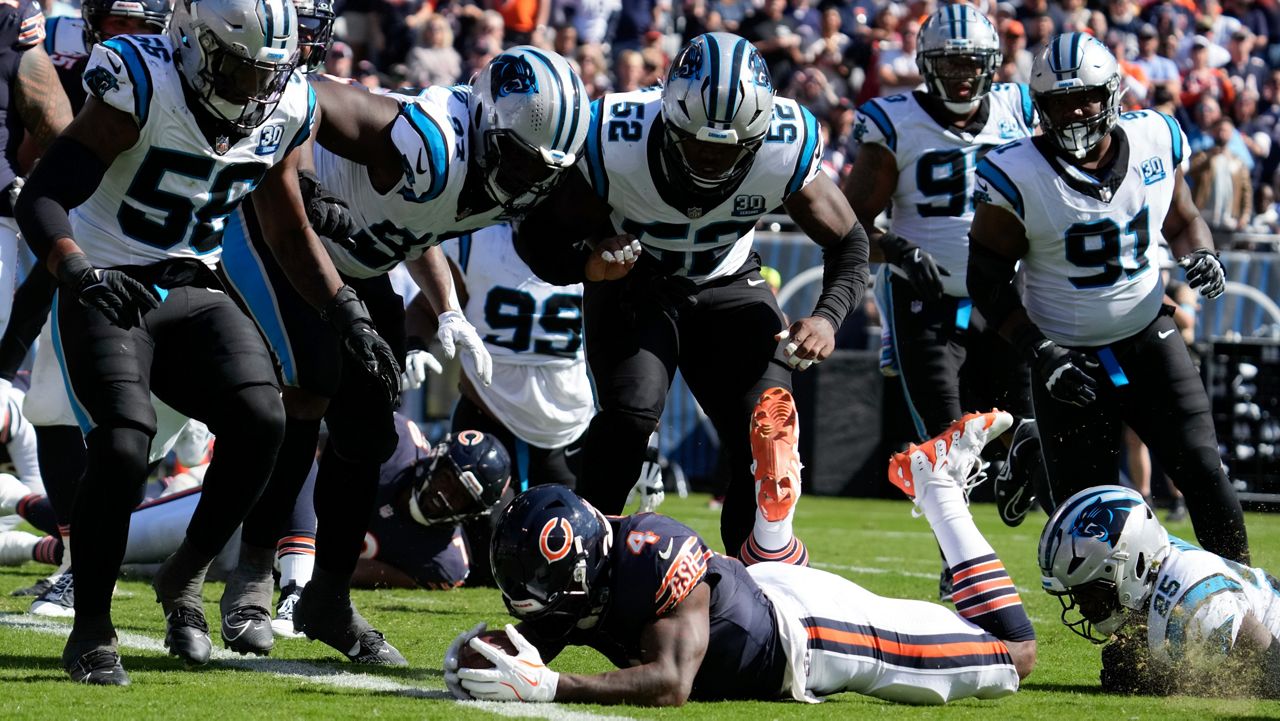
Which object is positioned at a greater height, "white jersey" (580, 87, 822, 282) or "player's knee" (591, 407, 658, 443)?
"white jersey" (580, 87, 822, 282)

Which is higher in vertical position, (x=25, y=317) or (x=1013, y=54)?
(x=1013, y=54)

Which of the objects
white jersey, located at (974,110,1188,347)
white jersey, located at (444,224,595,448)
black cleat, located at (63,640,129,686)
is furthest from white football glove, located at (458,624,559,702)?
white jersey, located at (444,224,595,448)

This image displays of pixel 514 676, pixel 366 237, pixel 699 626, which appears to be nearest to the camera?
pixel 514 676

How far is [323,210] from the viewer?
4516 mm

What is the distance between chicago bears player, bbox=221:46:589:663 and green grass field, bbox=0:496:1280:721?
301 mm

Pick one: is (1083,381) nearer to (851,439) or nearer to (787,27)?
(851,439)

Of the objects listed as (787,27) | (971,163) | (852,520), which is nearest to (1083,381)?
(971,163)

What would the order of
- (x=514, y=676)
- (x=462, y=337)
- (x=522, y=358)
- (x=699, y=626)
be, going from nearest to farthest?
(x=514, y=676) < (x=699, y=626) < (x=462, y=337) < (x=522, y=358)

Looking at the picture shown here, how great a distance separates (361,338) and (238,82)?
0.72 meters

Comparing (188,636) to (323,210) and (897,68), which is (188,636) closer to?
(323,210)

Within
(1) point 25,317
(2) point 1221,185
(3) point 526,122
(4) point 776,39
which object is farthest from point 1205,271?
(4) point 776,39

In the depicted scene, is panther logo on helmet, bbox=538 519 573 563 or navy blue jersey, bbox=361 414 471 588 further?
navy blue jersey, bbox=361 414 471 588

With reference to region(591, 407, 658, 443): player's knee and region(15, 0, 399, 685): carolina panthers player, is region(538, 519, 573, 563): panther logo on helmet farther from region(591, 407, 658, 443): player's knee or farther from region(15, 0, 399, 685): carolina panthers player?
region(591, 407, 658, 443): player's knee

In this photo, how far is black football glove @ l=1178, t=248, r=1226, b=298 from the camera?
18.0ft
